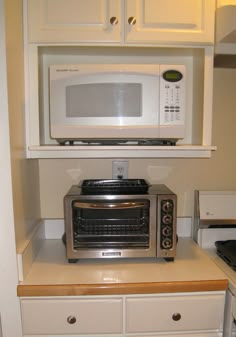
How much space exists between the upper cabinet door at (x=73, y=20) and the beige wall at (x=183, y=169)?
636mm

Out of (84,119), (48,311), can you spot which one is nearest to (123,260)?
(48,311)

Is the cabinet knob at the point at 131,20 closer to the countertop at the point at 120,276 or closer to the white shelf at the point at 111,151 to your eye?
the white shelf at the point at 111,151

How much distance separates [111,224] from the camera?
1189mm

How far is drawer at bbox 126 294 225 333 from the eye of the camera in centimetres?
103

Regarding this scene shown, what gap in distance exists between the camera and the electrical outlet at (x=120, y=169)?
1488 mm

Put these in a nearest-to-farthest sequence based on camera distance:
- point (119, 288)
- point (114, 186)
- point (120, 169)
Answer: point (119, 288) → point (114, 186) → point (120, 169)

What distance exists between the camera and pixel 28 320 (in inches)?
40.0

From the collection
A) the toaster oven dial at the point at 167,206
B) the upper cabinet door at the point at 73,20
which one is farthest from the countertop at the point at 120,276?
the upper cabinet door at the point at 73,20

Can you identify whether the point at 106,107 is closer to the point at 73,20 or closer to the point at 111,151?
the point at 111,151

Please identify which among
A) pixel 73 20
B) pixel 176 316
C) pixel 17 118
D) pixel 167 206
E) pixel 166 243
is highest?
pixel 73 20

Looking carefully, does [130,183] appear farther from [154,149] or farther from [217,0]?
[217,0]

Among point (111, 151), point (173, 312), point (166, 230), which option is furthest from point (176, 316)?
point (111, 151)

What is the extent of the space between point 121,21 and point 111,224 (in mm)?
884

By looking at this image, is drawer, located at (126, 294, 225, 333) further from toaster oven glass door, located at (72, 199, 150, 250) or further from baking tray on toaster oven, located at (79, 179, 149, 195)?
baking tray on toaster oven, located at (79, 179, 149, 195)
